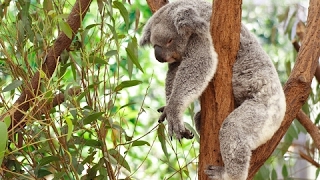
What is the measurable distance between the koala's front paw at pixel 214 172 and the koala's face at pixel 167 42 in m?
0.61

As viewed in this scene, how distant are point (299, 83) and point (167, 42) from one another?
27.2 inches

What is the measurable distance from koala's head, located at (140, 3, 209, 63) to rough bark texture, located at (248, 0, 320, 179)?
543 mm

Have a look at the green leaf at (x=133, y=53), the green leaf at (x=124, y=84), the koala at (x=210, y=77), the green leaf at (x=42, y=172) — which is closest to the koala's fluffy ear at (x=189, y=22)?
the koala at (x=210, y=77)

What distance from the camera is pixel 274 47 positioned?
571cm

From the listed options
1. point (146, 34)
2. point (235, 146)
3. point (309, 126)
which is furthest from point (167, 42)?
point (309, 126)

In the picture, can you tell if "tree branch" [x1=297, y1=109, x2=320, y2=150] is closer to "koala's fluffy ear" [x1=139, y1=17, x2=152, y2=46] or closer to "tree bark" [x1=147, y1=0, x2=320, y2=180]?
"tree bark" [x1=147, y1=0, x2=320, y2=180]

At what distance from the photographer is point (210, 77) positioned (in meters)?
2.35

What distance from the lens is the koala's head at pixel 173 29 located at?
2502 mm

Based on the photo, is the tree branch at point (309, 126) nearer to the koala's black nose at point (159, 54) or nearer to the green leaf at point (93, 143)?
the koala's black nose at point (159, 54)

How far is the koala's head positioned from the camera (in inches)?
98.5

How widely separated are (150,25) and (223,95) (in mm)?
667

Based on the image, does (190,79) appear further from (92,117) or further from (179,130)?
(92,117)

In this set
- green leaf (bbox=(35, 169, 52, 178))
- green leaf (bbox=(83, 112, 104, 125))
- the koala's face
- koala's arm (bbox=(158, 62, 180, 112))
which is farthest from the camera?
koala's arm (bbox=(158, 62, 180, 112))

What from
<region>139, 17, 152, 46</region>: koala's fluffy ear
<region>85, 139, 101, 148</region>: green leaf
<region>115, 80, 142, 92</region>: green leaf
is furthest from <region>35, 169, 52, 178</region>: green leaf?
<region>139, 17, 152, 46</region>: koala's fluffy ear
